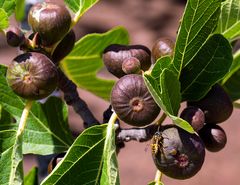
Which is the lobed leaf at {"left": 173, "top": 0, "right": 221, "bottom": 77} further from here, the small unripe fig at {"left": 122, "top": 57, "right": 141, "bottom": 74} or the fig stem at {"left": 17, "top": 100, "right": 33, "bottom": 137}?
the fig stem at {"left": 17, "top": 100, "right": 33, "bottom": 137}

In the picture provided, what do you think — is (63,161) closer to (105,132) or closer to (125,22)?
(105,132)

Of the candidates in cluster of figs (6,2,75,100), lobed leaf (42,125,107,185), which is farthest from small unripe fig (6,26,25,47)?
lobed leaf (42,125,107,185)

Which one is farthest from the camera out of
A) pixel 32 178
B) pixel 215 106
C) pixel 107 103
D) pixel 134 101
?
pixel 107 103

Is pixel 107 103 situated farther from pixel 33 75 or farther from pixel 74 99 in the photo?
pixel 33 75

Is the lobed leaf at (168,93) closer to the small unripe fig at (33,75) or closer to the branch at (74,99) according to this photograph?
the small unripe fig at (33,75)

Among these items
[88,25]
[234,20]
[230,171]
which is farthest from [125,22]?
[234,20]

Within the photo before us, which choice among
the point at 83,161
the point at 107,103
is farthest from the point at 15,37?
the point at 107,103
